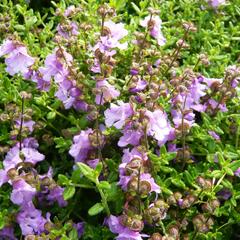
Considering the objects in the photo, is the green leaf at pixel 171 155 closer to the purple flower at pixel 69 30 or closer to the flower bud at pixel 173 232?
the flower bud at pixel 173 232

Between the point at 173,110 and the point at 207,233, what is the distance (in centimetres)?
46

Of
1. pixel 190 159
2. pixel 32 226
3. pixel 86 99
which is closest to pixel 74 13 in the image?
pixel 86 99

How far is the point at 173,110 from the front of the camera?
200 centimetres

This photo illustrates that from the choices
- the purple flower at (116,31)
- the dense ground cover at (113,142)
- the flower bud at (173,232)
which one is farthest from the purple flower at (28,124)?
the flower bud at (173,232)

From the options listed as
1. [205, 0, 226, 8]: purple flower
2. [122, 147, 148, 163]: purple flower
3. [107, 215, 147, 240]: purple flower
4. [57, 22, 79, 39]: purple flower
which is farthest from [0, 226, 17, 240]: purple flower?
[205, 0, 226, 8]: purple flower

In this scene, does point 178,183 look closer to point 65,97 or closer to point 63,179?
point 63,179

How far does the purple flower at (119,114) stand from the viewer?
1.71 meters

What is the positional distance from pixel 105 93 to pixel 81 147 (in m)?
0.24

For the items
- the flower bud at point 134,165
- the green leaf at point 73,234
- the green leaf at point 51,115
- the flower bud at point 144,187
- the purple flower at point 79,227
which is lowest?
the purple flower at point 79,227

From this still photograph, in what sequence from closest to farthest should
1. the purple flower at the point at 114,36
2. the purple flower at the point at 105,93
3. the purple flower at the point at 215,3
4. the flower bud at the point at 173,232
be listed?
the flower bud at the point at 173,232, the purple flower at the point at 105,93, the purple flower at the point at 114,36, the purple flower at the point at 215,3

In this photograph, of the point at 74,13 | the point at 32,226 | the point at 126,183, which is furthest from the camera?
the point at 74,13

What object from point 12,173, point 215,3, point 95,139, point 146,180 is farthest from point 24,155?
point 215,3

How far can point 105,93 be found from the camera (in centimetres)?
194

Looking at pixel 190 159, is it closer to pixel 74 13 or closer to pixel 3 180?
pixel 3 180
